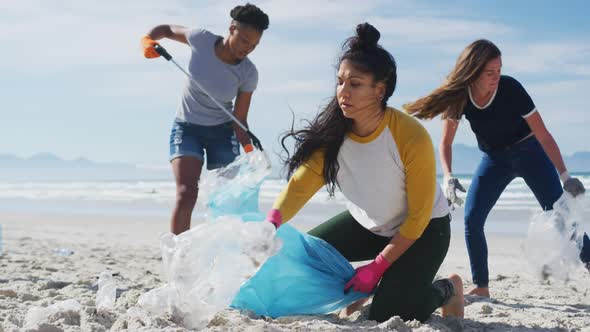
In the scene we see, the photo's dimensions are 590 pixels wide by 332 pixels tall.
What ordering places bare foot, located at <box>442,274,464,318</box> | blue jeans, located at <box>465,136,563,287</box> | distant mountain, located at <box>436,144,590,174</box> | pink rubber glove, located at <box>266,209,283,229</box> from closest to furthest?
pink rubber glove, located at <box>266,209,283,229</box>, bare foot, located at <box>442,274,464,318</box>, blue jeans, located at <box>465,136,563,287</box>, distant mountain, located at <box>436,144,590,174</box>

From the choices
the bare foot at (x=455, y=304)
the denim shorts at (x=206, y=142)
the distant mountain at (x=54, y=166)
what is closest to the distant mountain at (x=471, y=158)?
the distant mountain at (x=54, y=166)

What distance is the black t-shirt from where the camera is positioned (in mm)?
3801

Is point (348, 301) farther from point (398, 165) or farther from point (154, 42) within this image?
point (154, 42)

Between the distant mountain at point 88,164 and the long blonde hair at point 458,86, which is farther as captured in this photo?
the distant mountain at point 88,164

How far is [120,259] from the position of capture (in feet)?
20.0

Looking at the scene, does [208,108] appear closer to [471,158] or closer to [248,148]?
[248,148]

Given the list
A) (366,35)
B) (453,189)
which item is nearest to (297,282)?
(366,35)

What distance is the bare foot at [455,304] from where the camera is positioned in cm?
316

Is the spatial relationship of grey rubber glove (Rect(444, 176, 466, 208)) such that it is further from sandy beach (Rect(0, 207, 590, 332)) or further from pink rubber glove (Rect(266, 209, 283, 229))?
pink rubber glove (Rect(266, 209, 283, 229))

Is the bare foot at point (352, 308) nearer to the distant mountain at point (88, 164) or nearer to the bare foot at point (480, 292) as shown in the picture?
the bare foot at point (480, 292)

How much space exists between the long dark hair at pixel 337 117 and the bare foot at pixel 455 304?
67 centimetres

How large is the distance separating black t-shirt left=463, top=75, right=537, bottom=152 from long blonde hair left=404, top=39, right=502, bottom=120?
8 cm

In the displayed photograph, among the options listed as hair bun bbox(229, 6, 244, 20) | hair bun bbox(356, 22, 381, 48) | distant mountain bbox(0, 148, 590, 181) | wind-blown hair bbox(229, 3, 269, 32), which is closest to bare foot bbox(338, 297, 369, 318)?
hair bun bbox(356, 22, 381, 48)

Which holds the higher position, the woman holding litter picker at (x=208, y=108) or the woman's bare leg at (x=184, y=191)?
the woman holding litter picker at (x=208, y=108)
